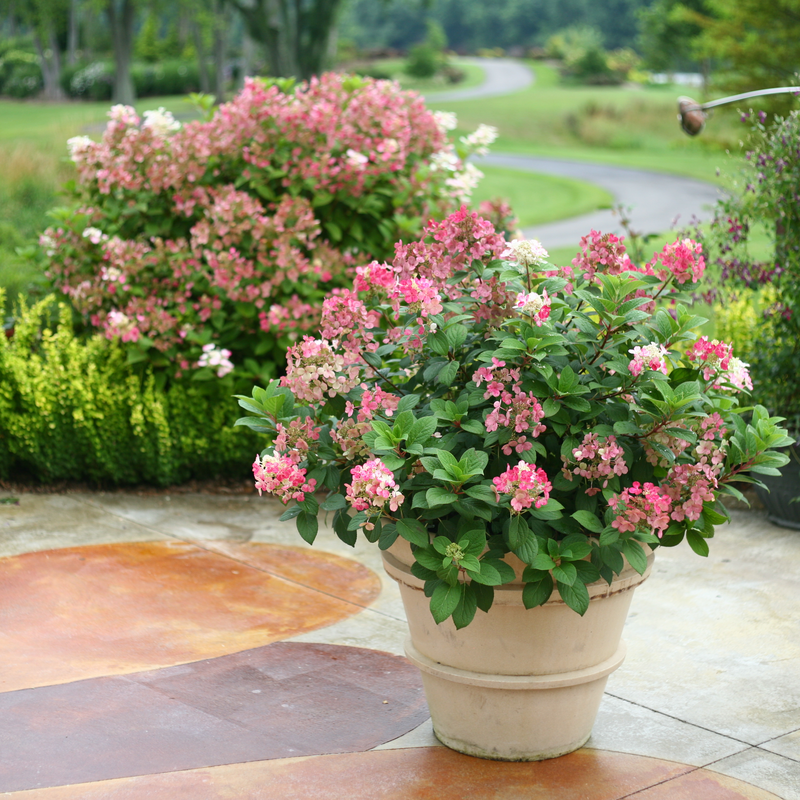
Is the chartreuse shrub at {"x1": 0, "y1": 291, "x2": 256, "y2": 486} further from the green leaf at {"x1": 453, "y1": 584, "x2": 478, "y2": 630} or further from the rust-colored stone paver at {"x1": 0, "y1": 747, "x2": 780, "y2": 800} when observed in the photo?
the green leaf at {"x1": 453, "y1": 584, "x2": 478, "y2": 630}

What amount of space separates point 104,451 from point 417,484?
3361 mm

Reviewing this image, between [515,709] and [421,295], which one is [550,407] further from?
[515,709]

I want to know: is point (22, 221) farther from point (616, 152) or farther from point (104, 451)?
point (616, 152)

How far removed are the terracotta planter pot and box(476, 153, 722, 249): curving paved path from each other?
1088 cm

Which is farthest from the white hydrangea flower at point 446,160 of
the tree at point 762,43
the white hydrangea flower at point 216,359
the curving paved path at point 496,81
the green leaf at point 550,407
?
the curving paved path at point 496,81

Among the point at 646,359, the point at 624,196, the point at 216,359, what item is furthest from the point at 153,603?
the point at 624,196

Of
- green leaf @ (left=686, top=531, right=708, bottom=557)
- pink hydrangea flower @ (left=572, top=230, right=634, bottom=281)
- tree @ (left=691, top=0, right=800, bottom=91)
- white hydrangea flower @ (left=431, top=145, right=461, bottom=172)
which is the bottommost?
green leaf @ (left=686, top=531, right=708, bottom=557)

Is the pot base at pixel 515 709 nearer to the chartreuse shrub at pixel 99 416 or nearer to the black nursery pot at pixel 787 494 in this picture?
the black nursery pot at pixel 787 494

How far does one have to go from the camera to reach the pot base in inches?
113

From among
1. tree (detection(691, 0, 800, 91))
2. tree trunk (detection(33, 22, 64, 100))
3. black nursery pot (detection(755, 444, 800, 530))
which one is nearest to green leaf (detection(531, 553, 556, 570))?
black nursery pot (detection(755, 444, 800, 530))

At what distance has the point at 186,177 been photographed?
19.0 ft

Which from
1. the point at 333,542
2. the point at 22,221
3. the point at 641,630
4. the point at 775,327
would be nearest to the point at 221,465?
the point at 333,542

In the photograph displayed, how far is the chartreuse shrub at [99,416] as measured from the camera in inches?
216

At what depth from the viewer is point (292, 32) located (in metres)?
29.2
